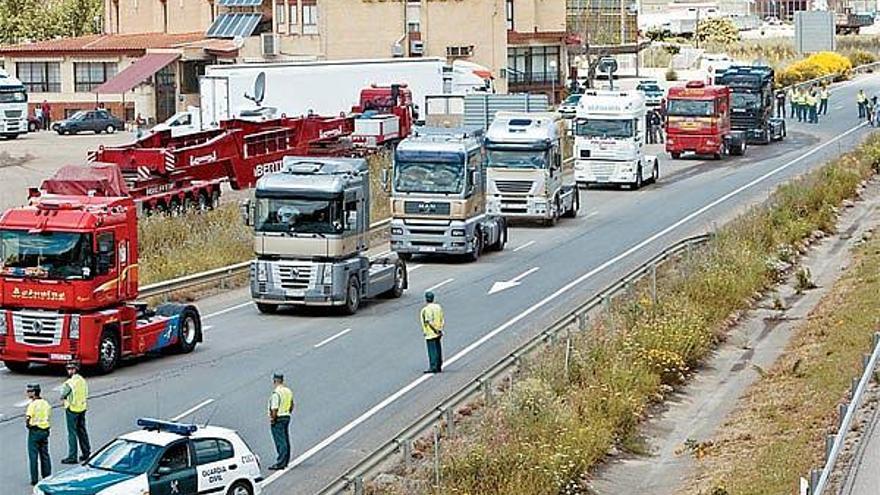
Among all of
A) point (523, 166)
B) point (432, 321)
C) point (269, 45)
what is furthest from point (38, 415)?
point (269, 45)

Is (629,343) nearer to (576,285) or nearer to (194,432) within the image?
(576,285)

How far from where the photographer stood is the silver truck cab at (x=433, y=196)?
43.6 metres

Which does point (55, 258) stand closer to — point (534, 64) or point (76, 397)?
point (76, 397)

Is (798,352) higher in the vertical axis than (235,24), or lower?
lower

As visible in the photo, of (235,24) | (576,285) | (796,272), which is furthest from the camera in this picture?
(235,24)

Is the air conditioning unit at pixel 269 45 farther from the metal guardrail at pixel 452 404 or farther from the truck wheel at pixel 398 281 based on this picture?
the metal guardrail at pixel 452 404

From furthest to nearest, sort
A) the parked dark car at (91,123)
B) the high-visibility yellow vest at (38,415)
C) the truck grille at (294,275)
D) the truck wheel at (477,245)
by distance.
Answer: the parked dark car at (91,123)
the truck wheel at (477,245)
the truck grille at (294,275)
the high-visibility yellow vest at (38,415)

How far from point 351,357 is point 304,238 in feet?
14.5

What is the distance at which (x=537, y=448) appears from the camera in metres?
24.6

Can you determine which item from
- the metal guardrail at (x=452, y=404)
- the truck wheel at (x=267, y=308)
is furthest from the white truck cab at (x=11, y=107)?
the metal guardrail at (x=452, y=404)

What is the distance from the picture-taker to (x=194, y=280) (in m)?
39.2

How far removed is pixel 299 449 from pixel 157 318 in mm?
7424

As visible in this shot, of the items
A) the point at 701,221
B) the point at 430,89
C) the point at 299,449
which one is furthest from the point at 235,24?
the point at 299,449

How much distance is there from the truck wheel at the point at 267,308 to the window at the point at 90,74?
60.8 meters
